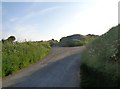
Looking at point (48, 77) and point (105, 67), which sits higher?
point (105, 67)

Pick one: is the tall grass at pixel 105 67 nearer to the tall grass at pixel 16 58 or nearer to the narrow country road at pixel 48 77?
the narrow country road at pixel 48 77

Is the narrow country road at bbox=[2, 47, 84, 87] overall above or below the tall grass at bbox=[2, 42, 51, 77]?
below

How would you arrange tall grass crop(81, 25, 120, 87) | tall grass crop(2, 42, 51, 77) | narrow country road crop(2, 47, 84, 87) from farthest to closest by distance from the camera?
tall grass crop(2, 42, 51, 77) < narrow country road crop(2, 47, 84, 87) < tall grass crop(81, 25, 120, 87)

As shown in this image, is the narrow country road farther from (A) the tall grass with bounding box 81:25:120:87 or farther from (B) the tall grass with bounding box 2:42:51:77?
(A) the tall grass with bounding box 81:25:120:87

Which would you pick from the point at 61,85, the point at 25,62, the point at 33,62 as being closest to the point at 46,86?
the point at 61,85

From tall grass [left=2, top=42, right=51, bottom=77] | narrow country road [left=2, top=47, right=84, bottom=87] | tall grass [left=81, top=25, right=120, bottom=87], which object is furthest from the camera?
tall grass [left=2, top=42, right=51, bottom=77]

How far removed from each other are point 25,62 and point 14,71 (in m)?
2.68

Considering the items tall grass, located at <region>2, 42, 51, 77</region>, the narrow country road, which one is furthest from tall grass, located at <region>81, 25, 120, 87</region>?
tall grass, located at <region>2, 42, 51, 77</region>

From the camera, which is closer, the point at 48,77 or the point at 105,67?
the point at 105,67

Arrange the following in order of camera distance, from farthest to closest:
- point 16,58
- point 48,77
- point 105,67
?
point 16,58 → point 48,77 → point 105,67

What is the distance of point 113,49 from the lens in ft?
46.7

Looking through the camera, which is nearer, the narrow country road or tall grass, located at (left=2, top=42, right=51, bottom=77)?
the narrow country road

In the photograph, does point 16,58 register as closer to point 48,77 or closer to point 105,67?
point 48,77

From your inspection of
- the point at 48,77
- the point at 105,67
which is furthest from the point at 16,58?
the point at 105,67
